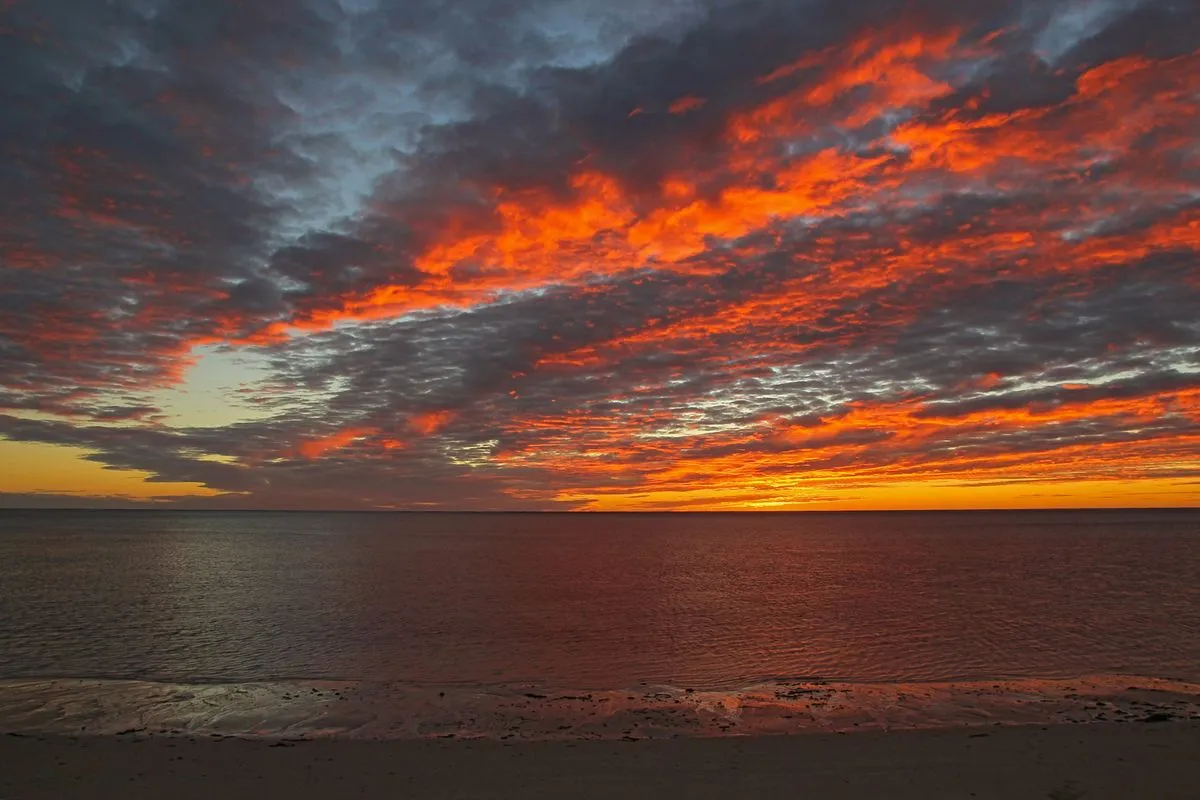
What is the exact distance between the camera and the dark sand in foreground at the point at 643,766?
11.4 m

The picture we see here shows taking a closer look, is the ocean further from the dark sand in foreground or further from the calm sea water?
the dark sand in foreground

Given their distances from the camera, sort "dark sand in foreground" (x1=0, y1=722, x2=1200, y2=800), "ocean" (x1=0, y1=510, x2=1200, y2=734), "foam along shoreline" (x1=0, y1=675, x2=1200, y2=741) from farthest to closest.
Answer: "ocean" (x1=0, y1=510, x2=1200, y2=734) → "foam along shoreline" (x1=0, y1=675, x2=1200, y2=741) → "dark sand in foreground" (x1=0, y1=722, x2=1200, y2=800)

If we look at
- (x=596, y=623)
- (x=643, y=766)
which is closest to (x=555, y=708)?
(x=643, y=766)

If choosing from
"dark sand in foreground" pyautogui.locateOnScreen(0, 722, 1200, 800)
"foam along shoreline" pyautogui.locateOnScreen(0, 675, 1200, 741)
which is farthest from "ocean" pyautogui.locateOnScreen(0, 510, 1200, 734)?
"dark sand in foreground" pyautogui.locateOnScreen(0, 722, 1200, 800)

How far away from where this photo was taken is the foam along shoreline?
1571 centimetres

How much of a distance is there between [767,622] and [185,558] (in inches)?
2570

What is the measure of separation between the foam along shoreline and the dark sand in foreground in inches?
48.1

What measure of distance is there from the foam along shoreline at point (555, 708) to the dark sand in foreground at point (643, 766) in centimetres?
122

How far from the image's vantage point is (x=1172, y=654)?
82.5 ft

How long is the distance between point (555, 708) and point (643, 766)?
226 inches

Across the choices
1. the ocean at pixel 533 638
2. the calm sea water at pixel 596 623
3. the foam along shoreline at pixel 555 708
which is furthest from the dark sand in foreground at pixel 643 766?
the calm sea water at pixel 596 623

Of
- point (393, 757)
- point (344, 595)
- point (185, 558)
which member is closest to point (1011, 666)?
point (393, 757)

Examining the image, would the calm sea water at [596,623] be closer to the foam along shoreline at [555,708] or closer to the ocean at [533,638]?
the ocean at [533,638]

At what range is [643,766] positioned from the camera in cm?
1259
